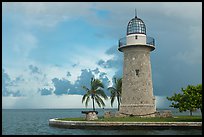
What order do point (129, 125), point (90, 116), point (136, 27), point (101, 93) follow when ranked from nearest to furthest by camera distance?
point (129, 125) < point (90, 116) < point (136, 27) < point (101, 93)

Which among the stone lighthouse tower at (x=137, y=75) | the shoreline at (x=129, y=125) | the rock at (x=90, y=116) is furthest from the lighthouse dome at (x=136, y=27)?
the shoreline at (x=129, y=125)

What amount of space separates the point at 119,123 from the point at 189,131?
22.8 feet

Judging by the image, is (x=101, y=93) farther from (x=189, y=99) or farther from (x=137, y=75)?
(x=189, y=99)

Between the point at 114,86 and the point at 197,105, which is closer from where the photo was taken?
the point at 197,105

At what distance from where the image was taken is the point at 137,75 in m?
41.4

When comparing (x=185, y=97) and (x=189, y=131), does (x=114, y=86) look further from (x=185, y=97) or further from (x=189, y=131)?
(x=189, y=131)

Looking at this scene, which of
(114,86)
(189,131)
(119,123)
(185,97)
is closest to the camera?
(189,131)

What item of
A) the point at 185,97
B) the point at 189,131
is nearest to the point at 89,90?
the point at 185,97

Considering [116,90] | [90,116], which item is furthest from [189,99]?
[116,90]

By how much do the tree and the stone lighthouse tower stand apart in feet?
19.3

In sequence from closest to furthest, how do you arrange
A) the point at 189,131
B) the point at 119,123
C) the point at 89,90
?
1. the point at 189,131
2. the point at 119,123
3. the point at 89,90

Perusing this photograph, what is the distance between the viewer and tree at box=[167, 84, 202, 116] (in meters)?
32.9

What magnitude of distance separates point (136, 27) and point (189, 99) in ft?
44.1

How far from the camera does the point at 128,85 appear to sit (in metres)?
41.5
